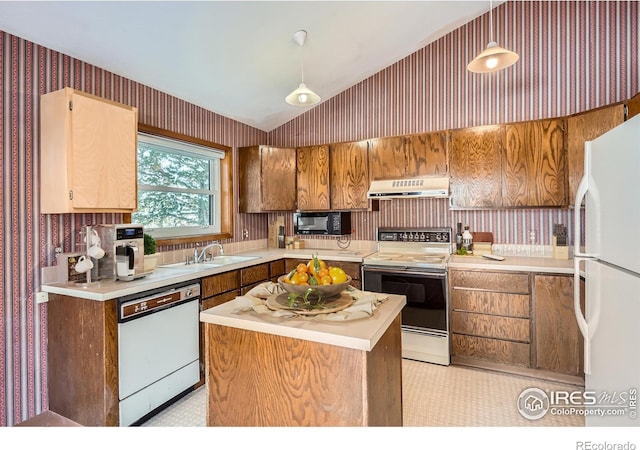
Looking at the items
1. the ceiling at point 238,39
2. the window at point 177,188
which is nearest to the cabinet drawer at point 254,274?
the window at point 177,188

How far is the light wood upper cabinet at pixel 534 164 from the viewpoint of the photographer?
2.82m

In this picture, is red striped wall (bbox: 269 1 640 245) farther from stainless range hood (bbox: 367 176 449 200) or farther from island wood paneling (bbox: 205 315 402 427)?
island wood paneling (bbox: 205 315 402 427)

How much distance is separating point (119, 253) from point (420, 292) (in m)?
2.38

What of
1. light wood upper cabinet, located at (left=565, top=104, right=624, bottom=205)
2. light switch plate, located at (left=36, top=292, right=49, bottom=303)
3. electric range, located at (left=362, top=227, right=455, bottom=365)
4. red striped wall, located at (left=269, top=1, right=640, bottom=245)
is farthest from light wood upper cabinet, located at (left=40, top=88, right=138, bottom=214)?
light wood upper cabinet, located at (left=565, top=104, right=624, bottom=205)

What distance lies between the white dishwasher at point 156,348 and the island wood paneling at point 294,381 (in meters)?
0.82

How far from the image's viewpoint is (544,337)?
2.60m

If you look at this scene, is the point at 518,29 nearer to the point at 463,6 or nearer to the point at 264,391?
the point at 463,6

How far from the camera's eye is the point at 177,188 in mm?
3189

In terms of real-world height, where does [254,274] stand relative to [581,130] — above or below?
below

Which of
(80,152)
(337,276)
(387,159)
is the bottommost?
(337,276)

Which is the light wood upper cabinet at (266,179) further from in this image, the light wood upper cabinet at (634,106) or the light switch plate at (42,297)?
the light wood upper cabinet at (634,106)

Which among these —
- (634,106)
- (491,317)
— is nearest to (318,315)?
(491,317)

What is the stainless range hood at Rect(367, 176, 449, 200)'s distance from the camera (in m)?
3.15

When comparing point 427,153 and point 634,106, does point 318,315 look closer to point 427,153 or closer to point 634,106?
point 427,153
